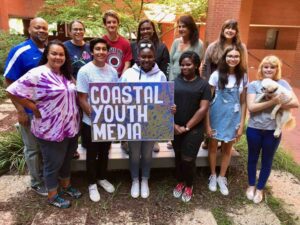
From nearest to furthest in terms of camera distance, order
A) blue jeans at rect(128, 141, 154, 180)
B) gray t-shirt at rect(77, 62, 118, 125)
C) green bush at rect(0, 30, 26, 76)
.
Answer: gray t-shirt at rect(77, 62, 118, 125) < blue jeans at rect(128, 141, 154, 180) < green bush at rect(0, 30, 26, 76)

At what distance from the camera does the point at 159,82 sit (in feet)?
9.61

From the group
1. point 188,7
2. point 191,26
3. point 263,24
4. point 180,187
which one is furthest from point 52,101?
point 263,24

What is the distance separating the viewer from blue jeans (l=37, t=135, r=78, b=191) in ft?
9.17

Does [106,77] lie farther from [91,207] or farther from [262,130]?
[262,130]

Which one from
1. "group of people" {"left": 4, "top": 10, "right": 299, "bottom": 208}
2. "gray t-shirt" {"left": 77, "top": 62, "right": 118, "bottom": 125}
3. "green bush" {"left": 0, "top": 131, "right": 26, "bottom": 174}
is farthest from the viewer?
"green bush" {"left": 0, "top": 131, "right": 26, "bottom": 174}

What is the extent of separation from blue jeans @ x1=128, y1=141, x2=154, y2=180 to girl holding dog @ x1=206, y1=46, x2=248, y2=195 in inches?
29.3

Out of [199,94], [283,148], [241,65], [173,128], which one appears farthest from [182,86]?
[283,148]

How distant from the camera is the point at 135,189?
11.2ft

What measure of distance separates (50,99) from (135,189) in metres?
1.52

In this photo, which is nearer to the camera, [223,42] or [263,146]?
[263,146]

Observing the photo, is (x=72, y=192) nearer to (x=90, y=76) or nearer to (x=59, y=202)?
(x=59, y=202)

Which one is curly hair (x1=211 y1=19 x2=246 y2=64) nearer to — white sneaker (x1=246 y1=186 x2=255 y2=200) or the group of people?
the group of people

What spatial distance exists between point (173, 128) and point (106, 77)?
92cm

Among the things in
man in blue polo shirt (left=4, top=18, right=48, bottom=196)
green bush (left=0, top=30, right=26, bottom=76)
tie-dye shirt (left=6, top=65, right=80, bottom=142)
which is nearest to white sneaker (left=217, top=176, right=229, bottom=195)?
tie-dye shirt (left=6, top=65, right=80, bottom=142)
